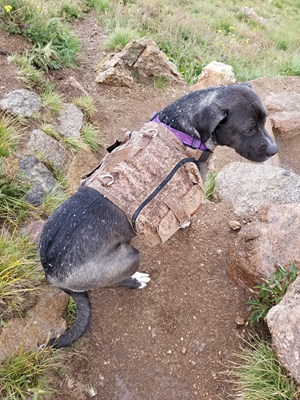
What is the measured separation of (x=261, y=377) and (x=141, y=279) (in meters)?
1.33

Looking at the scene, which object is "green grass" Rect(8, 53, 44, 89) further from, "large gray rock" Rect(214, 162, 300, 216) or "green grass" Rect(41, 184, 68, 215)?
"large gray rock" Rect(214, 162, 300, 216)

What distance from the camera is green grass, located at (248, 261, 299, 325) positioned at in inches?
101

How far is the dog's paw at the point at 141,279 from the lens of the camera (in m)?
3.05

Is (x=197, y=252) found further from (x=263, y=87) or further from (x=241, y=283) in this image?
(x=263, y=87)

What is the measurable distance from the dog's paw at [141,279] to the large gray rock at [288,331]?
1219mm

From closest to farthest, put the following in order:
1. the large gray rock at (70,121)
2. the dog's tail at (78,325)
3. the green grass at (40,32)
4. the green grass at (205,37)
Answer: the dog's tail at (78,325) → the large gray rock at (70,121) → the green grass at (40,32) → the green grass at (205,37)

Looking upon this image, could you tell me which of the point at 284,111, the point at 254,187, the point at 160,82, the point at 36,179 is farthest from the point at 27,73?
the point at 284,111

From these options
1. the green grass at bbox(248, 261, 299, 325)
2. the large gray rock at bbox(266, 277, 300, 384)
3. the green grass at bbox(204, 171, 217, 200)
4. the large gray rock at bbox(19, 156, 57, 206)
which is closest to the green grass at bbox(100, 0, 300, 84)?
the green grass at bbox(204, 171, 217, 200)

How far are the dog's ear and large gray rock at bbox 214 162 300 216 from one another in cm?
150

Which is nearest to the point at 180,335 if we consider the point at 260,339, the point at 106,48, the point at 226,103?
the point at 260,339

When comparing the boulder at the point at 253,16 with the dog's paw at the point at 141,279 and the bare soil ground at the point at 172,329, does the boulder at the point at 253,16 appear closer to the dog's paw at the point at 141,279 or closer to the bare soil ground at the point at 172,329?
the bare soil ground at the point at 172,329

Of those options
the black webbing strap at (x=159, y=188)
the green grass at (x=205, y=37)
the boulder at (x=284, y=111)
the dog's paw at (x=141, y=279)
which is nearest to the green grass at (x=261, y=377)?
the dog's paw at (x=141, y=279)

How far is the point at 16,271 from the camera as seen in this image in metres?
2.65

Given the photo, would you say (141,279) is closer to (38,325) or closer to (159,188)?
(38,325)
